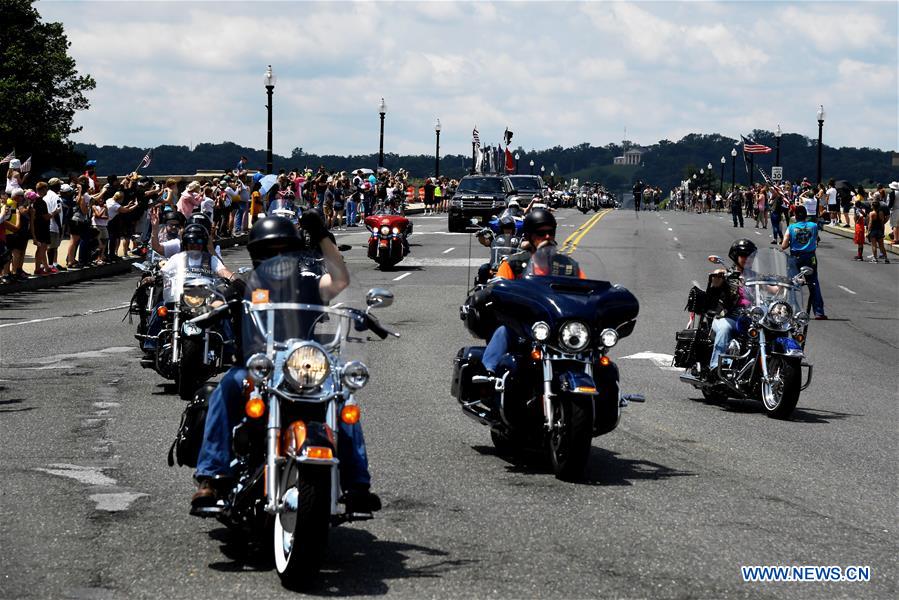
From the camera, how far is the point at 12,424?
1127cm

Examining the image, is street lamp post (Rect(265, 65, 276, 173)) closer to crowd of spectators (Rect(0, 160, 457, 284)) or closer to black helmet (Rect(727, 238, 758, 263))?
crowd of spectators (Rect(0, 160, 457, 284))

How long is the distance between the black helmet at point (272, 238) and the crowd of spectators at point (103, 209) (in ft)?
27.3

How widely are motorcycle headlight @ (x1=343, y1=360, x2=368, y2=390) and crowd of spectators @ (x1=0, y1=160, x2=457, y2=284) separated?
9.12 metres

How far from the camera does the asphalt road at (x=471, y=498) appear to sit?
667 centimetres

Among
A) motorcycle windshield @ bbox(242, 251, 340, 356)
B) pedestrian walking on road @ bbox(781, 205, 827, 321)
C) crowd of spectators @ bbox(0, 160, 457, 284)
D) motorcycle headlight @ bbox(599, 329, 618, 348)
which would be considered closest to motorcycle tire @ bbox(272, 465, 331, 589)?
motorcycle windshield @ bbox(242, 251, 340, 356)

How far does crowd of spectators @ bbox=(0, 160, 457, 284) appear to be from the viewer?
2464 centimetres

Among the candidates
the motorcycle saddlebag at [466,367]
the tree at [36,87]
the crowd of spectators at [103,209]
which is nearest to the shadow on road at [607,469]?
the motorcycle saddlebag at [466,367]

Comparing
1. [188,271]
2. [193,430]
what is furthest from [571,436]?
[188,271]

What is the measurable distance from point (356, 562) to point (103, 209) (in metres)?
22.6

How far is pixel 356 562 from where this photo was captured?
6953 mm

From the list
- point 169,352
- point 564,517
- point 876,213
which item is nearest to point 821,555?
point 564,517

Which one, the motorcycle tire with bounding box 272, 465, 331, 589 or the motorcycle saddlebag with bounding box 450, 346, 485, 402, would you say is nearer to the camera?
the motorcycle tire with bounding box 272, 465, 331, 589

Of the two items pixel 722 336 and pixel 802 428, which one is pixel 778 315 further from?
pixel 802 428

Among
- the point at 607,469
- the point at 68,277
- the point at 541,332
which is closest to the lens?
the point at 541,332
